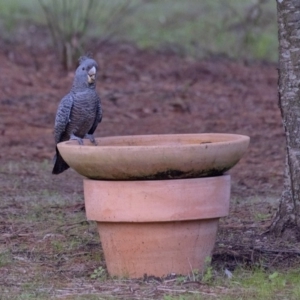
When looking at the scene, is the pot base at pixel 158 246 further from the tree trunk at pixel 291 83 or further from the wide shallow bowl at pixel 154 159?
the tree trunk at pixel 291 83

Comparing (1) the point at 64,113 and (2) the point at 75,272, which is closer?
(2) the point at 75,272

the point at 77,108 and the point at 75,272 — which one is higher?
the point at 77,108

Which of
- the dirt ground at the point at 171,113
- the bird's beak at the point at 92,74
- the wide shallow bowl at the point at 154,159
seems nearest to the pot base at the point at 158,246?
the wide shallow bowl at the point at 154,159

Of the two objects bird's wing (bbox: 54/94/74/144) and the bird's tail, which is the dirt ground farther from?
bird's wing (bbox: 54/94/74/144)

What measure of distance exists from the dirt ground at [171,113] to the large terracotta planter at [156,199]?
0.54 m

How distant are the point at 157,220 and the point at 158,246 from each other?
0.18m

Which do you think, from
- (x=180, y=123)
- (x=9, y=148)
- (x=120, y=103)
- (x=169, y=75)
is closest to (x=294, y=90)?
(x=9, y=148)

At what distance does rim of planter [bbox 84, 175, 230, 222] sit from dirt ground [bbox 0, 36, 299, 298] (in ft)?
2.12

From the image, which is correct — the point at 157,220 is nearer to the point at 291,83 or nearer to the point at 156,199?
the point at 156,199

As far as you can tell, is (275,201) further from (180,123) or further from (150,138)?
(180,123)

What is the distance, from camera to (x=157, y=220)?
4344mm

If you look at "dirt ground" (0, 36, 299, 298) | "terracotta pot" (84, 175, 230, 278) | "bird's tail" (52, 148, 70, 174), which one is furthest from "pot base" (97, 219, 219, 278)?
"bird's tail" (52, 148, 70, 174)

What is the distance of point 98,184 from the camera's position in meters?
4.46

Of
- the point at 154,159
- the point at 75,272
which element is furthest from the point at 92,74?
the point at 154,159
